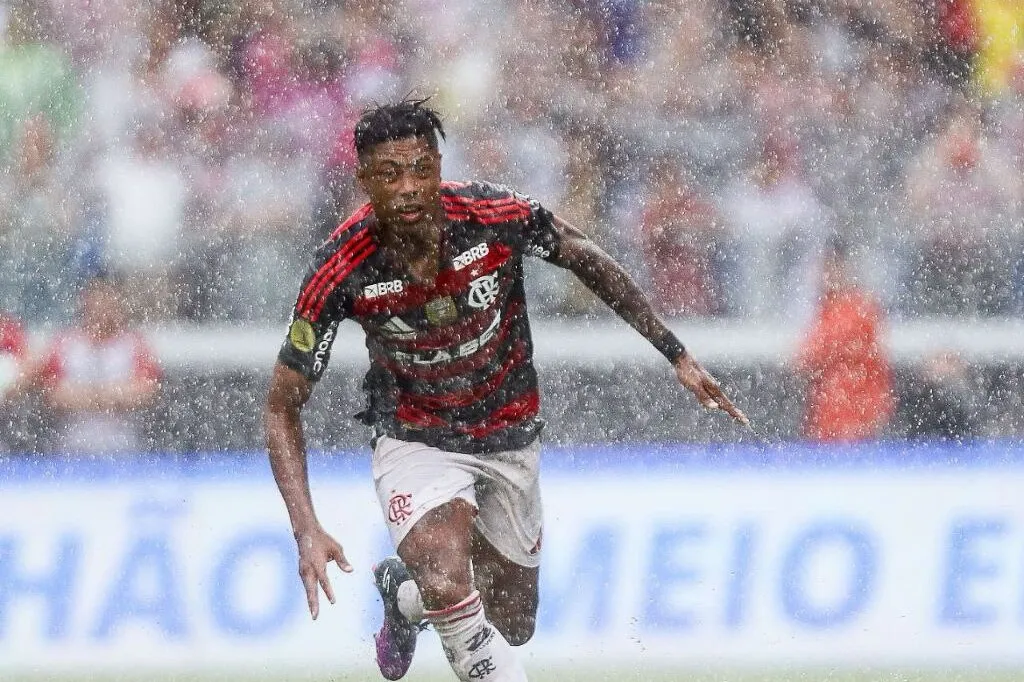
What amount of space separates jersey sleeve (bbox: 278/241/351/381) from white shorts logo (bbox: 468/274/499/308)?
0.35m

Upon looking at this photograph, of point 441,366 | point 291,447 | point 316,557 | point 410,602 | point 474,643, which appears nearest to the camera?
point 316,557

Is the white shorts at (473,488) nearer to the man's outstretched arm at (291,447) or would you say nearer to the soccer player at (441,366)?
the soccer player at (441,366)

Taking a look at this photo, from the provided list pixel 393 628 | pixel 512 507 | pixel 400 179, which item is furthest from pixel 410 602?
pixel 400 179

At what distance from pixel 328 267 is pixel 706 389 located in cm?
104

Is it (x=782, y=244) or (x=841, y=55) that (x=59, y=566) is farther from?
(x=841, y=55)

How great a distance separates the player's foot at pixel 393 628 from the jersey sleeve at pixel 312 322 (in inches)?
35.7

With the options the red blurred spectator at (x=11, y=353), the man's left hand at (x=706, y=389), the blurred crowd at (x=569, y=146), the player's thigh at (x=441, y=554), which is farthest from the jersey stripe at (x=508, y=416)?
the red blurred spectator at (x=11, y=353)

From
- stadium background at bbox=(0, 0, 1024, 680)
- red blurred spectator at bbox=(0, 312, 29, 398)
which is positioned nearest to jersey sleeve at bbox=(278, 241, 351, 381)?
stadium background at bbox=(0, 0, 1024, 680)

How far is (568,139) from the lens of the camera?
7.12 m

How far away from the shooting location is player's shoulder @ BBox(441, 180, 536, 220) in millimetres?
4356

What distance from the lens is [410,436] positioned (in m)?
4.57

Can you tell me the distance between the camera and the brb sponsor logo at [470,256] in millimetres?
4352

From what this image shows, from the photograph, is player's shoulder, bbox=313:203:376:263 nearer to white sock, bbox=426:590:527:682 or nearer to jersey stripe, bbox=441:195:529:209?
jersey stripe, bbox=441:195:529:209

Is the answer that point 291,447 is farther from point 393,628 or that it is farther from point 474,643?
point 393,628
